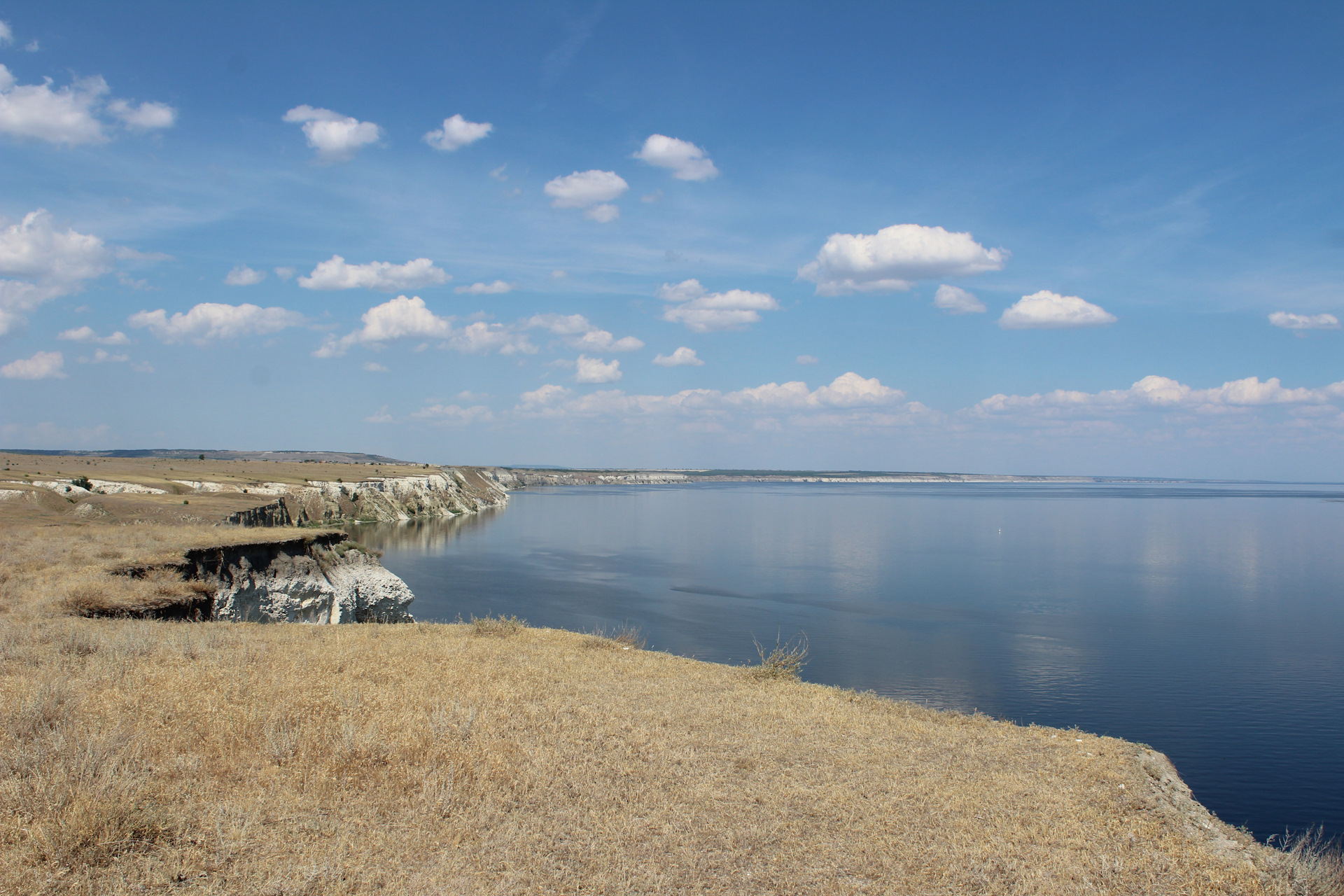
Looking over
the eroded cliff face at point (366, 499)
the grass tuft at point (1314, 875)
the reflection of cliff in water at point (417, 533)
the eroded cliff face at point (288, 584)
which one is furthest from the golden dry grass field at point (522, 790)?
the reflection of cliff in water at point (417, 533)

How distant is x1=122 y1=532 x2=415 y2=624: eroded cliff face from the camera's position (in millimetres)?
20125

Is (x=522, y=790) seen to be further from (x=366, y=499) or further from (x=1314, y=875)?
(x=366, y=499)

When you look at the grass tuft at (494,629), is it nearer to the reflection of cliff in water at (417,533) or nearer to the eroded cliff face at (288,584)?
the eroded cliff face at (288,584)

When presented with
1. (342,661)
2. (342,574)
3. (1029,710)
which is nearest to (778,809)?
(342,661)

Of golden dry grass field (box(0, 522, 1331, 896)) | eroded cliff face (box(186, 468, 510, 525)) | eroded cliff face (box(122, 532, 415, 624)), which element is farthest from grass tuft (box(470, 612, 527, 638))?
eroded cliff face (box(186, 468, 510, 525))

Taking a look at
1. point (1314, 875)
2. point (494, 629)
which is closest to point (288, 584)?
point (494, 629)

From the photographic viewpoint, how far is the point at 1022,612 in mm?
35094

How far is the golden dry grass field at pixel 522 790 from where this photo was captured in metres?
6.53

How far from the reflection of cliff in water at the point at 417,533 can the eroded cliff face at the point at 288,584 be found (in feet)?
76.8

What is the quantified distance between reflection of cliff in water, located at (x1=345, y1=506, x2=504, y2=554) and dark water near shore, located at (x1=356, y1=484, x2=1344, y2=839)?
0.62 metres

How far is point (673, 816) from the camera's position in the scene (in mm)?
8195

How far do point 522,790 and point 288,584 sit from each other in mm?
18587

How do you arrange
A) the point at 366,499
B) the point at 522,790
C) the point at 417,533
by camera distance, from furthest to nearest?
1. the point at 366,499
2. the point at 417,533
3. the point at 522,790

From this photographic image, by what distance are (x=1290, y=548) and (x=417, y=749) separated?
7483 centimetres
